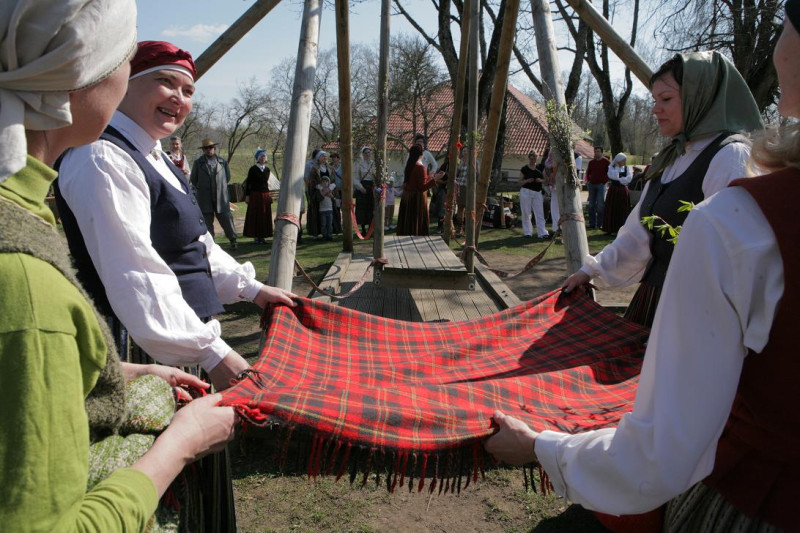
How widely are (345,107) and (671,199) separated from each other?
410 cm

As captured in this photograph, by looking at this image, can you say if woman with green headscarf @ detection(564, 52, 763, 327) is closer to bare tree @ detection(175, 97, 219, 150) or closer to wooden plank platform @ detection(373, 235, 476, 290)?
wooden plank platform @ detection(373, 235, 476, 290)

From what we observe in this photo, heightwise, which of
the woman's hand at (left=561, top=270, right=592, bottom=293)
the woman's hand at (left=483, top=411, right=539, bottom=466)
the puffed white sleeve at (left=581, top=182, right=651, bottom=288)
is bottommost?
the woman's hand at (left=483, top=411, right=539, bottom=466)

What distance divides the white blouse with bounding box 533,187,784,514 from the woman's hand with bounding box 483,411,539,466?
39 centimetres

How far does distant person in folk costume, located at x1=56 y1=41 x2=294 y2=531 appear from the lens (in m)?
1.70

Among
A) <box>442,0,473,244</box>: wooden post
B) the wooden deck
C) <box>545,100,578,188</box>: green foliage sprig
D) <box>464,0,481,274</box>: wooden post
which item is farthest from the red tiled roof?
<box>545,100,578,188</box>: green foliage sprig

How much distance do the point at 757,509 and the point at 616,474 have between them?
0.84ft

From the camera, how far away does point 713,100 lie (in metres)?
2.65

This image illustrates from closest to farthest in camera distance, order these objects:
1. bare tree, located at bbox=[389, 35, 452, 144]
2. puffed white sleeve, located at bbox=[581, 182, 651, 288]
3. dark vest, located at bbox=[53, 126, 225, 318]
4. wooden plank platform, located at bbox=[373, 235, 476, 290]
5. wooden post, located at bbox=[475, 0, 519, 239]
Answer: dark vest, located at bbox=[53, 126, 225, 318]
puffed white sleeve, located at bbox=[581, 182, 651, 288]
wooden post, located at bbox=[475, 0, 519, 239]
wooden plank platform, located at bbox=[373, 235, 476, 290]
bare tree, located at bbox=[389, 35, 452, 144]

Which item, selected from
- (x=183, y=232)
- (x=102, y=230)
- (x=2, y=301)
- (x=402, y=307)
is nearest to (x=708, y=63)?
(x=183, y=232)

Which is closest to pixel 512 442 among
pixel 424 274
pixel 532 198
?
pixel 424 274

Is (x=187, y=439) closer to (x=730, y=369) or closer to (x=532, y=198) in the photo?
(x=730, y=369)

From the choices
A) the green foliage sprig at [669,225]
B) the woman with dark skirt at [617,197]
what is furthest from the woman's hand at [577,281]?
the woman with dark skirt at [617,197]

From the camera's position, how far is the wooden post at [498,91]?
478 cm

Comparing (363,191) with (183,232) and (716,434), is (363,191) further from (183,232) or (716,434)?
(716,434)
